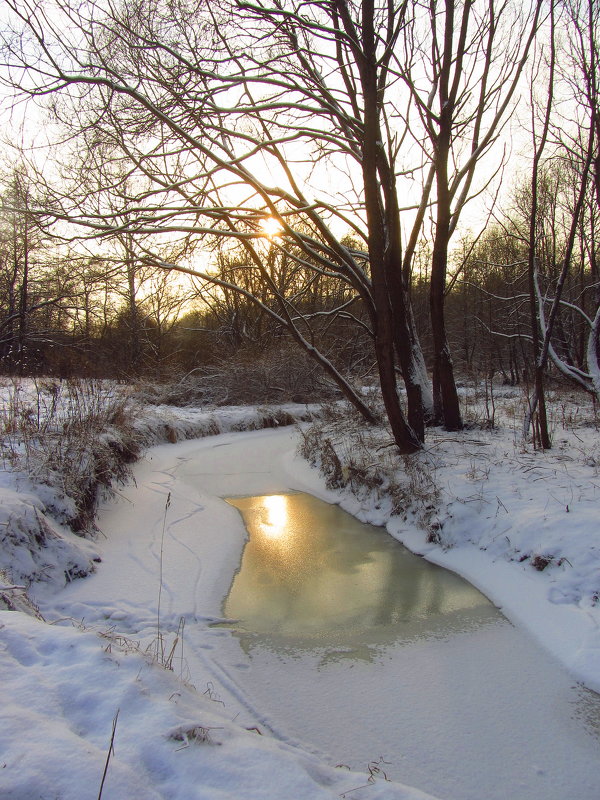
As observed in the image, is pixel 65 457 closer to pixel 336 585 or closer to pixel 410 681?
pixel 336 585

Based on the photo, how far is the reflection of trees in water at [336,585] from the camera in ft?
12.7

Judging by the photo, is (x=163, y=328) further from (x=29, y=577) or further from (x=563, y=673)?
(x=563, y=673)

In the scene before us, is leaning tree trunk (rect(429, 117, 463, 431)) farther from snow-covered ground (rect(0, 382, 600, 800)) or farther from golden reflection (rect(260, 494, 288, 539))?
golden reflection (rect(260, 494, 288, 539))

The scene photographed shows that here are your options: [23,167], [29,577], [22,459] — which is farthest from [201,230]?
[29,577]

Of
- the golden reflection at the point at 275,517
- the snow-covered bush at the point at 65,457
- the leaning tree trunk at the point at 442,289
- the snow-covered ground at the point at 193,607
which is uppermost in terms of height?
the leaning tree trunk at the point at 442,289

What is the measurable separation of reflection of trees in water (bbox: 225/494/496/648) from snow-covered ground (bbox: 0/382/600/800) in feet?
0.74

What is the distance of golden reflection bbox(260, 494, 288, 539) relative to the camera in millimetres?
6043

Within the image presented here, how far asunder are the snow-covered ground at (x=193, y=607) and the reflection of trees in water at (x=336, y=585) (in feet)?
0.74

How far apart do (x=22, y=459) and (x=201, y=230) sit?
4090 millimetres

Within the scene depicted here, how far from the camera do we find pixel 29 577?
13.1 feet

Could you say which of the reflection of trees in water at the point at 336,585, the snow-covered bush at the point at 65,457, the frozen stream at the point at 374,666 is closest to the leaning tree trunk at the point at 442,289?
the reflection of trees in water at the point at 336,585

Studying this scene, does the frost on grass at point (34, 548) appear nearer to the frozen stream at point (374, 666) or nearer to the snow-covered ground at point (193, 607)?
the snow-covered ground at point (193, 607)

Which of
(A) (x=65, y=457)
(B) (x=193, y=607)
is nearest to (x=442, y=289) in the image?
(A) (x=65, y=457)

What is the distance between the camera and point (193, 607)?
4059mm
